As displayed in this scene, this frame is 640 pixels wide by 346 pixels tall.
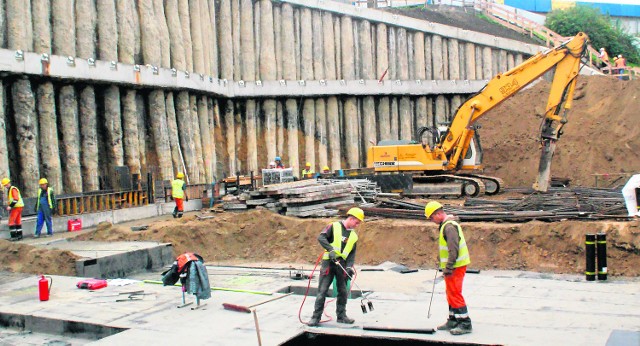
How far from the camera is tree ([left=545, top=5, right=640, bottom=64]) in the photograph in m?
44.3

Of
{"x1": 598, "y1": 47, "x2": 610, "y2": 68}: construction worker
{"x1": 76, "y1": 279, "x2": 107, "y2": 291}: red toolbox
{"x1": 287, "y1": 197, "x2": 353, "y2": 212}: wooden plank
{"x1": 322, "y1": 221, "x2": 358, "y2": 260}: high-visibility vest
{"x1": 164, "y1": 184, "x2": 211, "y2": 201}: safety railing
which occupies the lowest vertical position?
{"x1": 76, "y1": 279, "x2": 107, "y2": 291}: red toolbox

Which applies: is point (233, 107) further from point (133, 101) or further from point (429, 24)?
point (429, 24)

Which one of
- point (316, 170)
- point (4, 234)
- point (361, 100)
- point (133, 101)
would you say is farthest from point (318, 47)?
point (4, 234)

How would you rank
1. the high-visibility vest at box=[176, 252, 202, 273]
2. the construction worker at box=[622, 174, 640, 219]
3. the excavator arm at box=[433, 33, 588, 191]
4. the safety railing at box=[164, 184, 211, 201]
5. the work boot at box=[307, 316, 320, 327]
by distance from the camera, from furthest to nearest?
1. the safety railing at box=[164, 184, 211, 201]
2. the excavator arm at box=[433, 33, 588, 191]
3. the construction worker at box=[622, 174, 640, 219]
4. the high-visibility vest at box=[176, 252, 202, 273]
5. the work boot at box=[307, 316, 320, 327]

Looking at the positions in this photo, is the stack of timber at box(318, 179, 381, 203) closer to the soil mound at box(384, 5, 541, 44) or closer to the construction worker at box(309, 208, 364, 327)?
the construction worker at box(309, 208, 364, 327)

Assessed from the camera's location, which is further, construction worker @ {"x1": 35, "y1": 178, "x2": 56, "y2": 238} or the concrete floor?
construction worker @ {"x1": 35, "y1": 178, "x2": 56, "y2": 238}

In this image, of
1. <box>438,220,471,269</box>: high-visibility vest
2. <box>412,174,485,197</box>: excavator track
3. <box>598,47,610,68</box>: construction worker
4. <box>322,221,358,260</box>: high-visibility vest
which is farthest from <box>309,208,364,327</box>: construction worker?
<box>598,47,610,68</box>: construction worker

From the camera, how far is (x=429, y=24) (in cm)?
3269

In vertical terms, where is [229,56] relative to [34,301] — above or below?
above

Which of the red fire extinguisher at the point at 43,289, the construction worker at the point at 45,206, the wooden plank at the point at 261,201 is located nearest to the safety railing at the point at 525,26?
the wooden plank at the point at 261,201

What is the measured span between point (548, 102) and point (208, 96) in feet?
42.7

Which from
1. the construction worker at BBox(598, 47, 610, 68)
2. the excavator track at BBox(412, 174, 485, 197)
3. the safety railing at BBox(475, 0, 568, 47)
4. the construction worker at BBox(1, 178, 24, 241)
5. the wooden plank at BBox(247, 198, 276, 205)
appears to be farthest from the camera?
the safety railing at BBox(475, 0, 568, 47)

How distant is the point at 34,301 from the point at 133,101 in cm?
1260

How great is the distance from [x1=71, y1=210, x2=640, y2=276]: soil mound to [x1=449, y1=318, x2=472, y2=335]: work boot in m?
6.55
